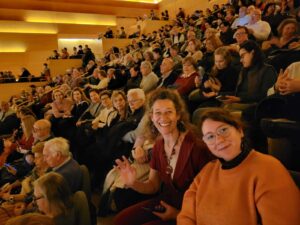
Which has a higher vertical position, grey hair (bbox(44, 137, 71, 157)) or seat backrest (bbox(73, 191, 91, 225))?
grey hair (bbox(44, 137, 71, 157))

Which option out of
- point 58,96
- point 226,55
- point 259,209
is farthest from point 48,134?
point 259,209

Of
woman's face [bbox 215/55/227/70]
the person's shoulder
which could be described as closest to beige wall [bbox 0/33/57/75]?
woman's face [bbox 215/55/227/70]

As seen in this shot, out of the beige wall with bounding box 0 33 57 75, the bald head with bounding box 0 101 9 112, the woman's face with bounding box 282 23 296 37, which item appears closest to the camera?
the woman's face with bounding box 282 23 296 37

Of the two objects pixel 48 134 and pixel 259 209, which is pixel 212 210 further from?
pixel 48 134

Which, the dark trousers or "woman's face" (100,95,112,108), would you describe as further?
"woman's face" (100,95,112,108)

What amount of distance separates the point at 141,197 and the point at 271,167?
899 millimetres

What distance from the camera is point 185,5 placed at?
1370 cm

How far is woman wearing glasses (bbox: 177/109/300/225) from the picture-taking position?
922 mm

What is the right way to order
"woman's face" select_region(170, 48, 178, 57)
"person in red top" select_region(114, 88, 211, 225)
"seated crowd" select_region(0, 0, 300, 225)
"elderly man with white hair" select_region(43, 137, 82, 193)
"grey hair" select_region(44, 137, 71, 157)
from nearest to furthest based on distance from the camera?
"seated crowd" select_region(0, 0, 300, 225), "person in red top" select_region(114, 88, 211, 225), "elderly man with white hair" select_region(43, 137, 82, 193), "grey hair" select_region(44, 137, 71, 157), "woman's face" select_region(170, 48, 178, 57)

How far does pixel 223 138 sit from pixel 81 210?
2.86 ft

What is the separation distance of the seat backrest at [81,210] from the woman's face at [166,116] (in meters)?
0.55

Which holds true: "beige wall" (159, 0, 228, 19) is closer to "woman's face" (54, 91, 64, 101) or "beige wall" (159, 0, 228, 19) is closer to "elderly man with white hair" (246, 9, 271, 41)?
"elderly man with white hair" (246, 9, 271, 41)

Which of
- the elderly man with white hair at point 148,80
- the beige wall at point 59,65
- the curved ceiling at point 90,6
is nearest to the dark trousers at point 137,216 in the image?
the elderly man with white hair at point 148,80

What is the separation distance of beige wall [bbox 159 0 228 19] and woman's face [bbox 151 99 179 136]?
10717 mm
